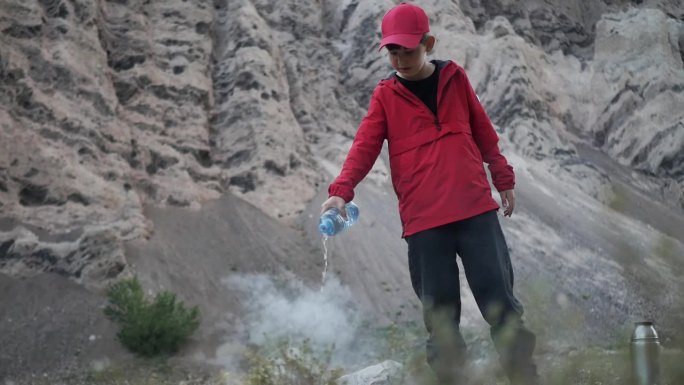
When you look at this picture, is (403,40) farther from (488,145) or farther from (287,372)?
(287,372)

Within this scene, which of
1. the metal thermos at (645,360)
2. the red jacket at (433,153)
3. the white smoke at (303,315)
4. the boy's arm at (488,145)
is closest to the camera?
the metal thermos at (645,360)

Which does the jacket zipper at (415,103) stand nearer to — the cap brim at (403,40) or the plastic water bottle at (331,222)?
the cap brim at (403,40)

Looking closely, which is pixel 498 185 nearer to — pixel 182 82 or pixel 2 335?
pixel 2 335

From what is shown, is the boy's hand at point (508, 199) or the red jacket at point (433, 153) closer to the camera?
the red jacket at point (433, 153)

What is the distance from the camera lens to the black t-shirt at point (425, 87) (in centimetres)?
331

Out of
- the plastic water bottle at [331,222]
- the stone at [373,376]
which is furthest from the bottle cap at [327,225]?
the stone at [373,376]

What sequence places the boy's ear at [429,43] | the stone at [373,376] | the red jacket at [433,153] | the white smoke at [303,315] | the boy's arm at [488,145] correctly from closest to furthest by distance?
the red jacket at [433,153]
the boy's ear at [429,43]
the boy's arm at [488,145]
the stone at [373,376]
the white smoke at [303,315]

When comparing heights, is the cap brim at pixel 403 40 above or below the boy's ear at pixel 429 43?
above

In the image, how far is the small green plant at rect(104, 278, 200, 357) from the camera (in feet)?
33.5

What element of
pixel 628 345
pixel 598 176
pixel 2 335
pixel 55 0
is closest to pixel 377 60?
pixel 598 176

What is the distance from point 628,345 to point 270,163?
1381 cm

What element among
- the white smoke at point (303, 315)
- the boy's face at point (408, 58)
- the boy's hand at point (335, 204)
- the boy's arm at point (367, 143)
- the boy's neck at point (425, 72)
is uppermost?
the boy's face at point (408, 58)

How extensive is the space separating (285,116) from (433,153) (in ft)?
43.3

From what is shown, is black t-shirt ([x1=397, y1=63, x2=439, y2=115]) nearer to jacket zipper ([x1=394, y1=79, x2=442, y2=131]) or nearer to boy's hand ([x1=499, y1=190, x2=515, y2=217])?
jacket zipper ([x1=394, y1=79, x2=442, y2=131])
